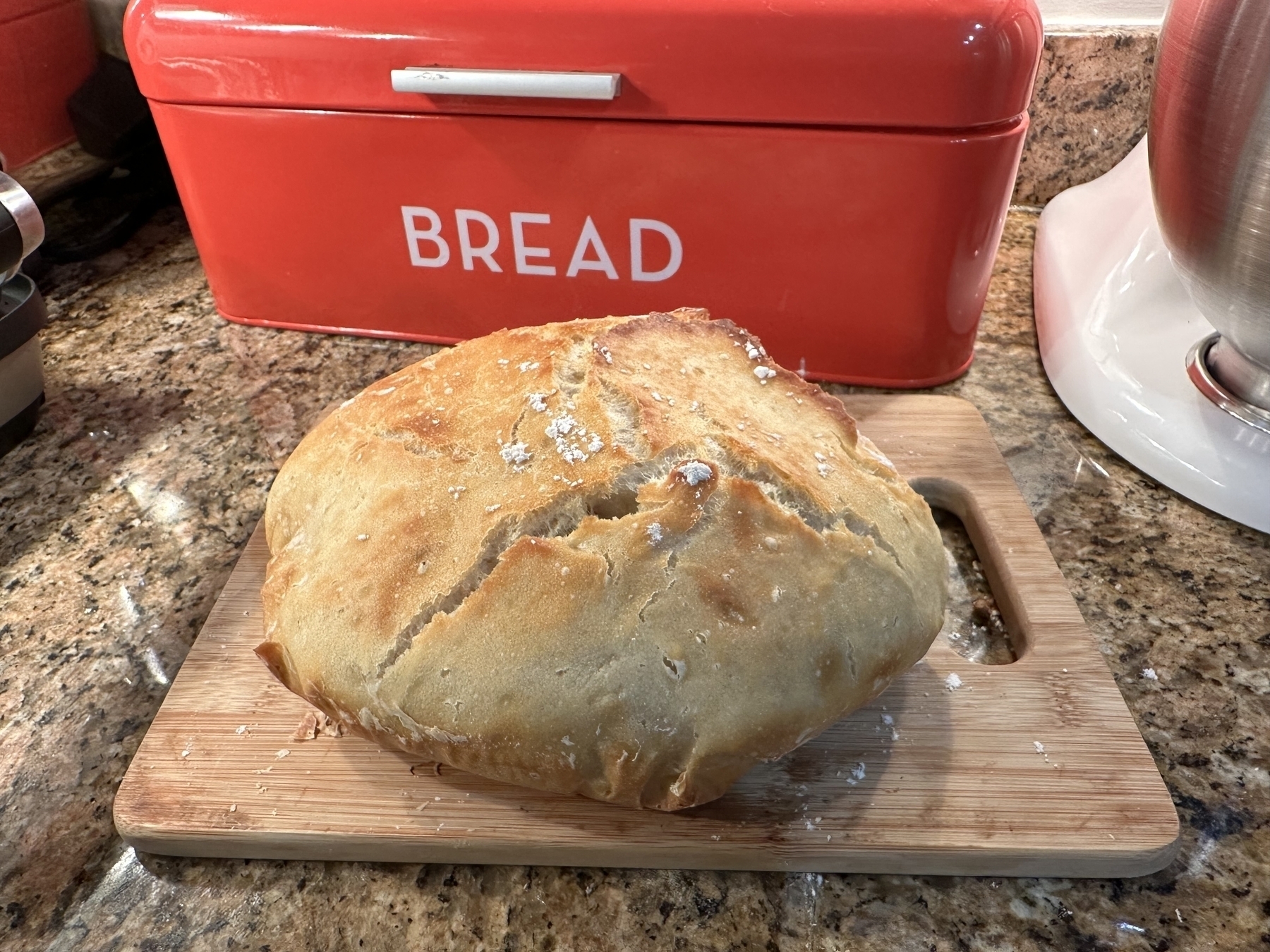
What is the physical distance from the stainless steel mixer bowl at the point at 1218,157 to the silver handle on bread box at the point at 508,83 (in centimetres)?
49

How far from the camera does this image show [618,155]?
0.90m

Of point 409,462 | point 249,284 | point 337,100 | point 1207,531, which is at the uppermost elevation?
point 337,100

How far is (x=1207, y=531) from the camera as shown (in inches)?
33.4

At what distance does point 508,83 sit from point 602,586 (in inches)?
22.0

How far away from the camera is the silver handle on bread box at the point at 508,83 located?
2.76 ft

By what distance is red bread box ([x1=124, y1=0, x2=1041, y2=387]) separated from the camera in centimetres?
81

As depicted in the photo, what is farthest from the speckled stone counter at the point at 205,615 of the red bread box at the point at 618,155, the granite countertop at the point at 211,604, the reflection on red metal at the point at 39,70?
the reflection on red metal at the point at 39,70

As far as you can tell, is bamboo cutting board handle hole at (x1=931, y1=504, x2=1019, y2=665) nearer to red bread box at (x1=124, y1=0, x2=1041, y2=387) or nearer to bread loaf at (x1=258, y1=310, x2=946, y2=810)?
bread loaf at (x1=258, y1=310, x2=946, y2=810)

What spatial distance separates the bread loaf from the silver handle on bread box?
330mm

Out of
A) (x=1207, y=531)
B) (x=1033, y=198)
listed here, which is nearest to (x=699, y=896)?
(x=1207, y=531)

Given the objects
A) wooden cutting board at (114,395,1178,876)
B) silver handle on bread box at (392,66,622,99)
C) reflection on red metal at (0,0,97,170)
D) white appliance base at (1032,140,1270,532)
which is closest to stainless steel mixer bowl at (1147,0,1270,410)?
white appliance base at (1032,140,1270,532)

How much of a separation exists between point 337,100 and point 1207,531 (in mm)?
994

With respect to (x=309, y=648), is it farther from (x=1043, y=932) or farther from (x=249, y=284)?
(x=249, y=284)

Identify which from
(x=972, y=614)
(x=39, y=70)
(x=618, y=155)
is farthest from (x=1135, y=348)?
(x=39, y=70)
